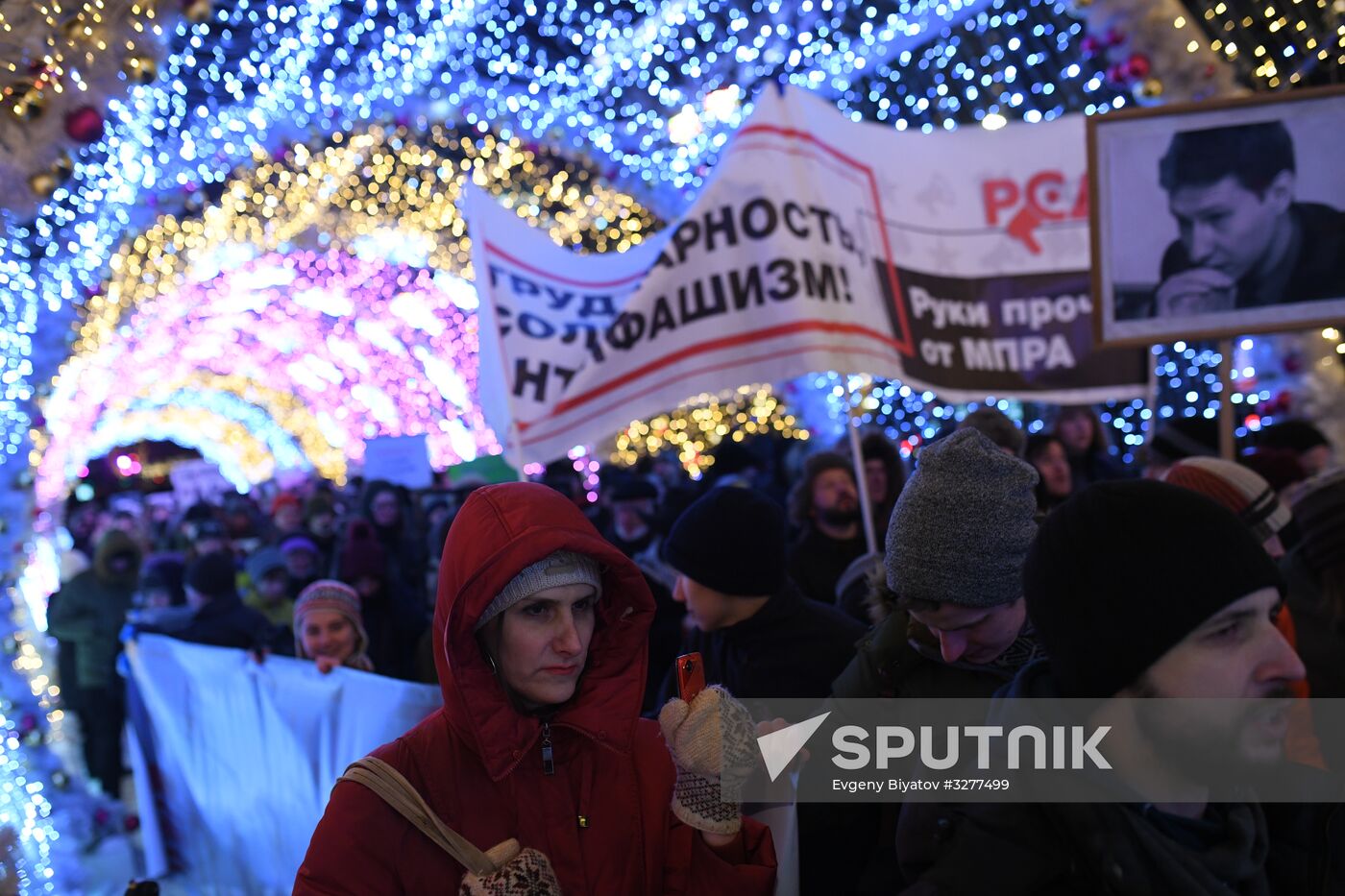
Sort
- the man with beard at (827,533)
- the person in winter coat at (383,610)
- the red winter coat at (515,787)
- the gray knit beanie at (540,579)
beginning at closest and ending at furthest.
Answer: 1. the red winter coat at (515,787)
2. the gray knit beanie at (540,579)
3. the man with beard at (827,533)
4. the person in winter coat at (383,610)

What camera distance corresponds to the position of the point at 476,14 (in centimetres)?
1117

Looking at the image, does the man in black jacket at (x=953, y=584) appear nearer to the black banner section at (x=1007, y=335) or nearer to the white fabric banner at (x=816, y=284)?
the white fabric banner at (x=816, y=284)

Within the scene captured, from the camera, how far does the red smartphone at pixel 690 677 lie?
2.22 m

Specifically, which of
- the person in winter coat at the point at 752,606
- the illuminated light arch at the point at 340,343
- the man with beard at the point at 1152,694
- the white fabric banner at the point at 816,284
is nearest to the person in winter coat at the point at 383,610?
the white fabric banner at the point at 816,284

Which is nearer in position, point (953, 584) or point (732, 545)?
point (953, 584)

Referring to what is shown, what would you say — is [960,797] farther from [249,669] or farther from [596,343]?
[249,669]

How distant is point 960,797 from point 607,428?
134 inches

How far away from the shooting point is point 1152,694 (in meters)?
1.71

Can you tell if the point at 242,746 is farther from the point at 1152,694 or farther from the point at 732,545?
the point at 1152,694

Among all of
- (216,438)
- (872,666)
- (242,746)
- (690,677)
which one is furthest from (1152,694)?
(216,438)

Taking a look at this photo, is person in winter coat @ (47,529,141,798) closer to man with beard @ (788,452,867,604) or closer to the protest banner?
the protest banner

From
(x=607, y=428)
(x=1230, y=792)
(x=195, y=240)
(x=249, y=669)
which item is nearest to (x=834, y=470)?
(x=607, y=428)

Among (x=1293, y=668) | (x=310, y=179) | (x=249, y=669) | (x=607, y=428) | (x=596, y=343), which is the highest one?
(x=310, y=179)

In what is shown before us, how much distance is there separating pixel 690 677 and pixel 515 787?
40cm
